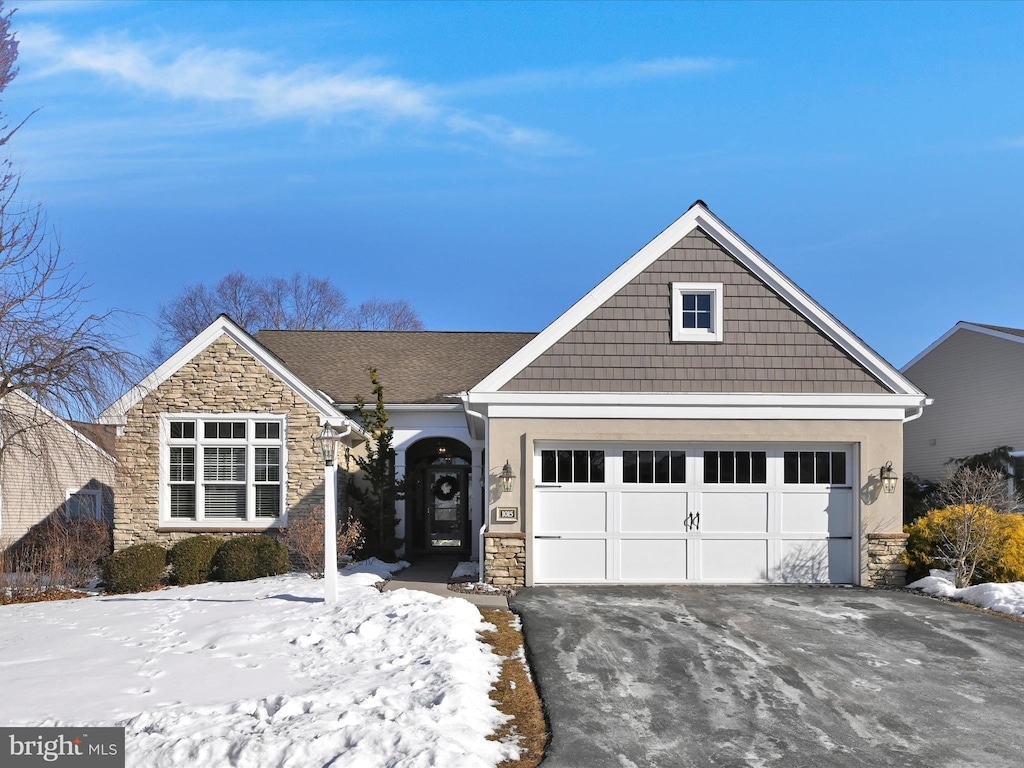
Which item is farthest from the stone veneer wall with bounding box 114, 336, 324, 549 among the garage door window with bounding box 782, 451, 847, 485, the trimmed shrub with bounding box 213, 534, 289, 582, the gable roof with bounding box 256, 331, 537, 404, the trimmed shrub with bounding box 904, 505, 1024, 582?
the trimmed shrub with bounding box 904, 505, 1024, 582

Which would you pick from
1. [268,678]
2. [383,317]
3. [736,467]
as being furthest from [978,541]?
[383,317]

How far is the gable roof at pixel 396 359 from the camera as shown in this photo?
20.4m

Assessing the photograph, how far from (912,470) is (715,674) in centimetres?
1807

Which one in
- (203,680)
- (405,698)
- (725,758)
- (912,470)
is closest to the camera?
(725,758)

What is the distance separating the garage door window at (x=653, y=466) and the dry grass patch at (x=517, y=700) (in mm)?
4077

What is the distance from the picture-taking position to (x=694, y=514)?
13789 mm

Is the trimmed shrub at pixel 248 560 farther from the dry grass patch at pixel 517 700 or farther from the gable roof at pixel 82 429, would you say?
the dry grass patch at pixel 517 700

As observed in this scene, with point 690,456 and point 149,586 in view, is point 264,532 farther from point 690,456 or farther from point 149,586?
point 690,456

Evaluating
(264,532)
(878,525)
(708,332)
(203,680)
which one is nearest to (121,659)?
(203,680)

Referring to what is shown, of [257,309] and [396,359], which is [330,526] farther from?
[257,309]

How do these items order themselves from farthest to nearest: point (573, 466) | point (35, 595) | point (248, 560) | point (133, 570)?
point (248, 560) → point (133, 570) → point (35, 595) → point (573, 466)

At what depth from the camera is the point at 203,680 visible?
810cm

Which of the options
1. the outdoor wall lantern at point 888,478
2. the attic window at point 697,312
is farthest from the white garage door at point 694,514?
the attic window at point 697,312

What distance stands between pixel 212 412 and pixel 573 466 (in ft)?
24.7
